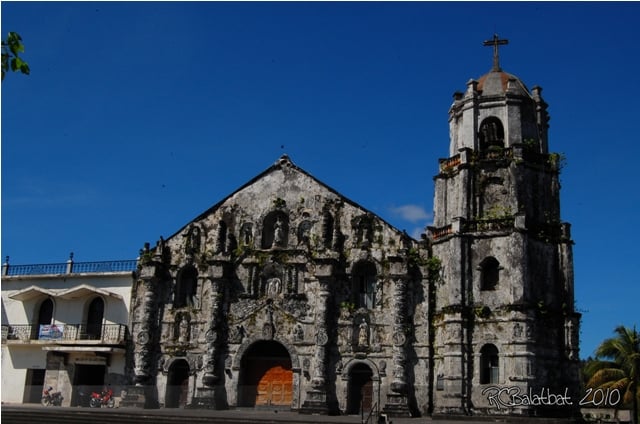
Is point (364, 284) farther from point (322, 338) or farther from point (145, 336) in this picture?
point (145, 336)

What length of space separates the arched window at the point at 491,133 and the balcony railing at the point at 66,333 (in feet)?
57.3

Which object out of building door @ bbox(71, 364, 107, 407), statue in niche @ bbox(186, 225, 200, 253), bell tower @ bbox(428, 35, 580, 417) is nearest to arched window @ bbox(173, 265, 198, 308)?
statue in niche @ bbox(186, 225, 200, 253)

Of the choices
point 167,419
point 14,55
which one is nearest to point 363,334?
point 167,419

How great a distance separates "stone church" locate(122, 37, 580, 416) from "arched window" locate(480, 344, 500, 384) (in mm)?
55

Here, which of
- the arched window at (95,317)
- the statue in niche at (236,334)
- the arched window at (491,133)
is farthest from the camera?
the arched window at (95,317)

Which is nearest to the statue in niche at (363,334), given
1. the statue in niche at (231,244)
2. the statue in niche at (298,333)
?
the statue in niche at (298,333)

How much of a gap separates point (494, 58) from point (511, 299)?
36.9 feet

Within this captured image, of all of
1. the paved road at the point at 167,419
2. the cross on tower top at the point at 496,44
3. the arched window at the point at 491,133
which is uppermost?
the cross on tower top at the point at 496,44

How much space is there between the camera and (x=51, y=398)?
32688 mm

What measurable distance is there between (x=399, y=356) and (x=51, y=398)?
50.5 ft

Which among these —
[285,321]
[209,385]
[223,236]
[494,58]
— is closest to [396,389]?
[285,321]

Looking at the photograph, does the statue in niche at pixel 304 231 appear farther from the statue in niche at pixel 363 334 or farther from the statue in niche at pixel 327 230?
the statue in niche at pixel 363 334

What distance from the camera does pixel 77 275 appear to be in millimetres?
34438

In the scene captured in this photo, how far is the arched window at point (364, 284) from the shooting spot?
3081 cm
